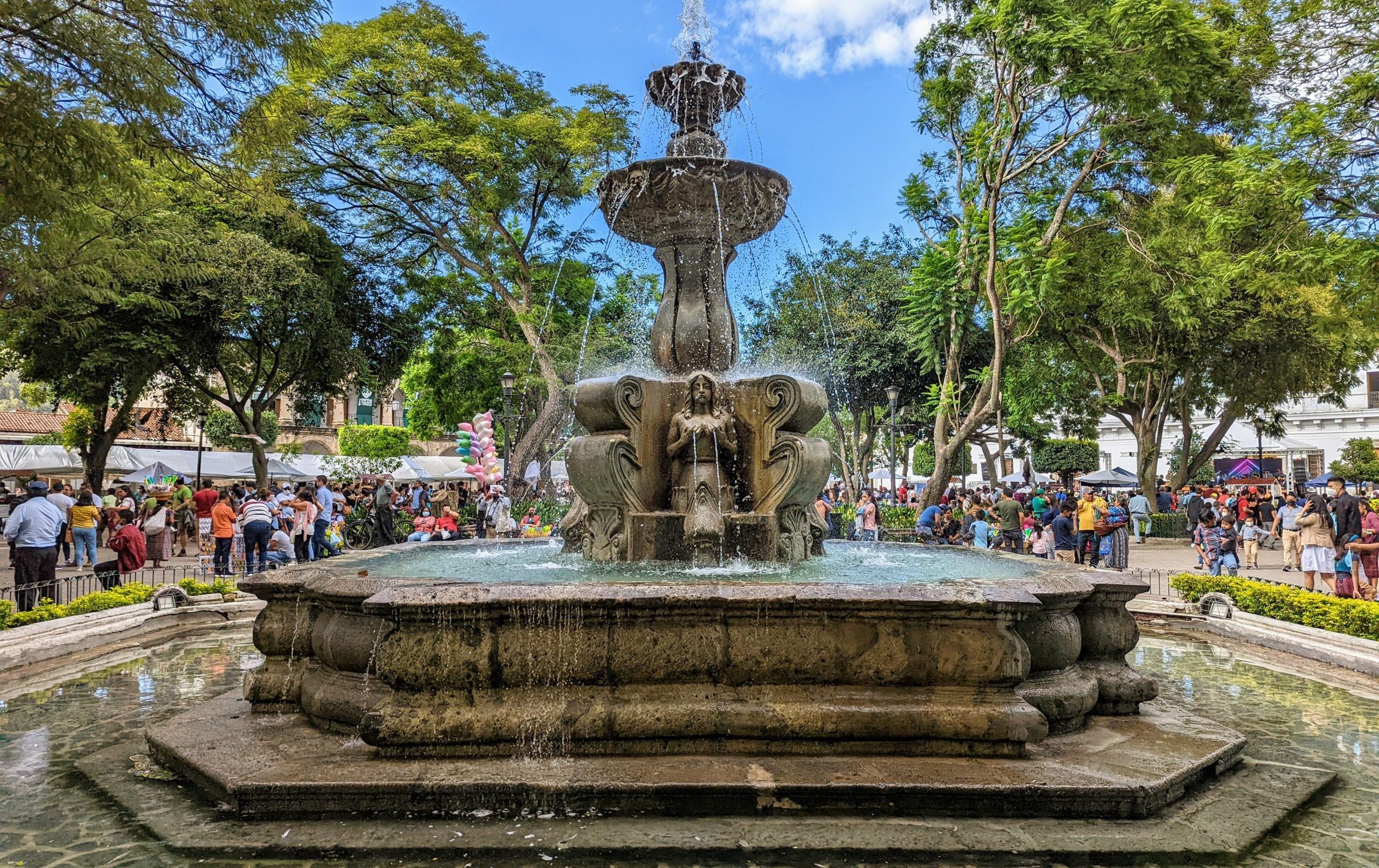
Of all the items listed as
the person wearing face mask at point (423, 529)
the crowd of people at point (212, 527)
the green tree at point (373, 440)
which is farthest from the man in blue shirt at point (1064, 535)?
the green tree at point (373, 440)

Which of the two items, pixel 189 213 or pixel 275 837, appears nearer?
pixel 275 837

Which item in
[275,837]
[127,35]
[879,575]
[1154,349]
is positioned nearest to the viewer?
[275,837]

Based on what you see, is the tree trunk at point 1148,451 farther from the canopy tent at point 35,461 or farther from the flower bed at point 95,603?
the canopy tent at point 35,461

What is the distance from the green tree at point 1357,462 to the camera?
3497 centimetres

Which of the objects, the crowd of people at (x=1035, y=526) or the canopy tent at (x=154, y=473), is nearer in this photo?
the crowd of people at (x=1035, y=526)

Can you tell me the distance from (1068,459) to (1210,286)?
83.4 feet

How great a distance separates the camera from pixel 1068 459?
1606 inches

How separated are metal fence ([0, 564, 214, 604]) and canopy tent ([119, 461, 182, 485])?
13.8 meters

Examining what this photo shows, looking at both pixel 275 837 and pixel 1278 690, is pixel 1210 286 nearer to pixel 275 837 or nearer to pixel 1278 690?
pixel 1278 690

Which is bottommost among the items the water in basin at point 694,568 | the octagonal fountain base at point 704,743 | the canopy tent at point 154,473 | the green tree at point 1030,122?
the octagonal fountain base at point 704,743

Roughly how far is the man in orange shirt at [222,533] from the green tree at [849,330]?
54.8 ft

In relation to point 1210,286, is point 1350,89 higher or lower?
higher

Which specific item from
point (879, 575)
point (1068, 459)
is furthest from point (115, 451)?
point (1068, 459)

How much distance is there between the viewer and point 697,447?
23.3ft
